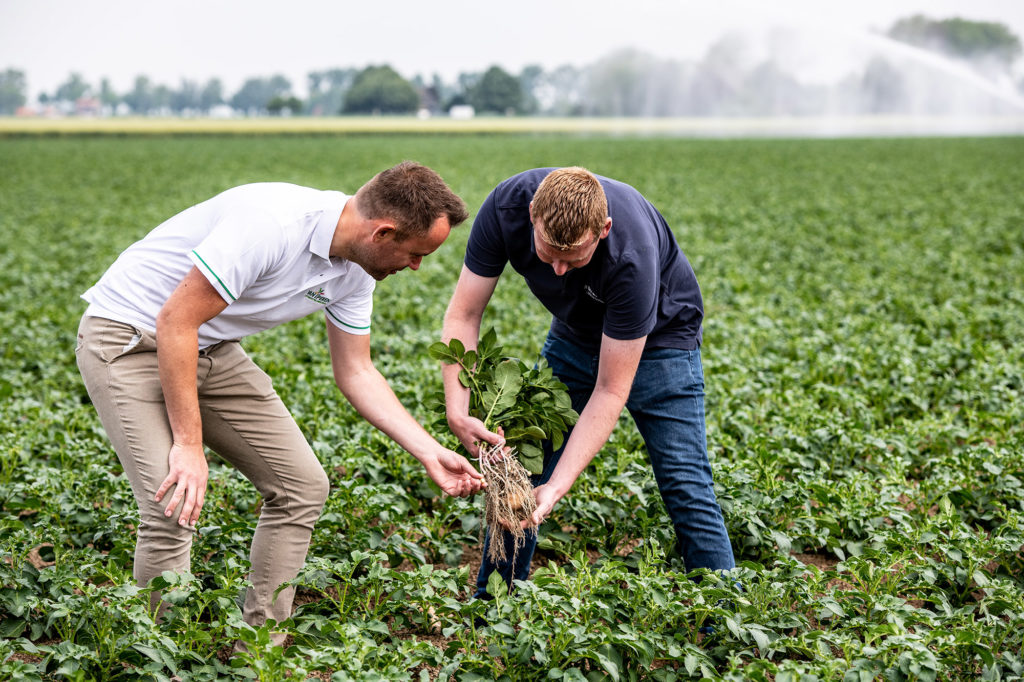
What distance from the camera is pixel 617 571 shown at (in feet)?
10.6

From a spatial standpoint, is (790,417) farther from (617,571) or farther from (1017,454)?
(617,571)

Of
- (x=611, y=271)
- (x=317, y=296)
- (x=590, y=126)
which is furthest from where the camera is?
(x=590, y=126)

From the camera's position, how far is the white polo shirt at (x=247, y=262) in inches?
110

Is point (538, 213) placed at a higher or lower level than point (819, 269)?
higher

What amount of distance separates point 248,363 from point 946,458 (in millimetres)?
3539

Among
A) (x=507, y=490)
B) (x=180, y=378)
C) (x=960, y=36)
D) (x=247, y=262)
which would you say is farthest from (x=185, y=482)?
(x=960, y=36)

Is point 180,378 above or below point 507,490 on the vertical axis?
above

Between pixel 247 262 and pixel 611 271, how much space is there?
1.12m

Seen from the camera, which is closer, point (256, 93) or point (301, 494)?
point (301, 494)

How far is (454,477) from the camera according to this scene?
131 inches

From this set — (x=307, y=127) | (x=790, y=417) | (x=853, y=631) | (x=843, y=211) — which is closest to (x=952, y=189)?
(x=843, y=211)

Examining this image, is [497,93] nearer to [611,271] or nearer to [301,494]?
[301,494]

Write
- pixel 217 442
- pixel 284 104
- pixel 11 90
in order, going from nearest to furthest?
1. pixel 217 442
2. pixel 284 104
3. pixel 11 90

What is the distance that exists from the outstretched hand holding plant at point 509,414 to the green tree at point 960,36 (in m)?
101
